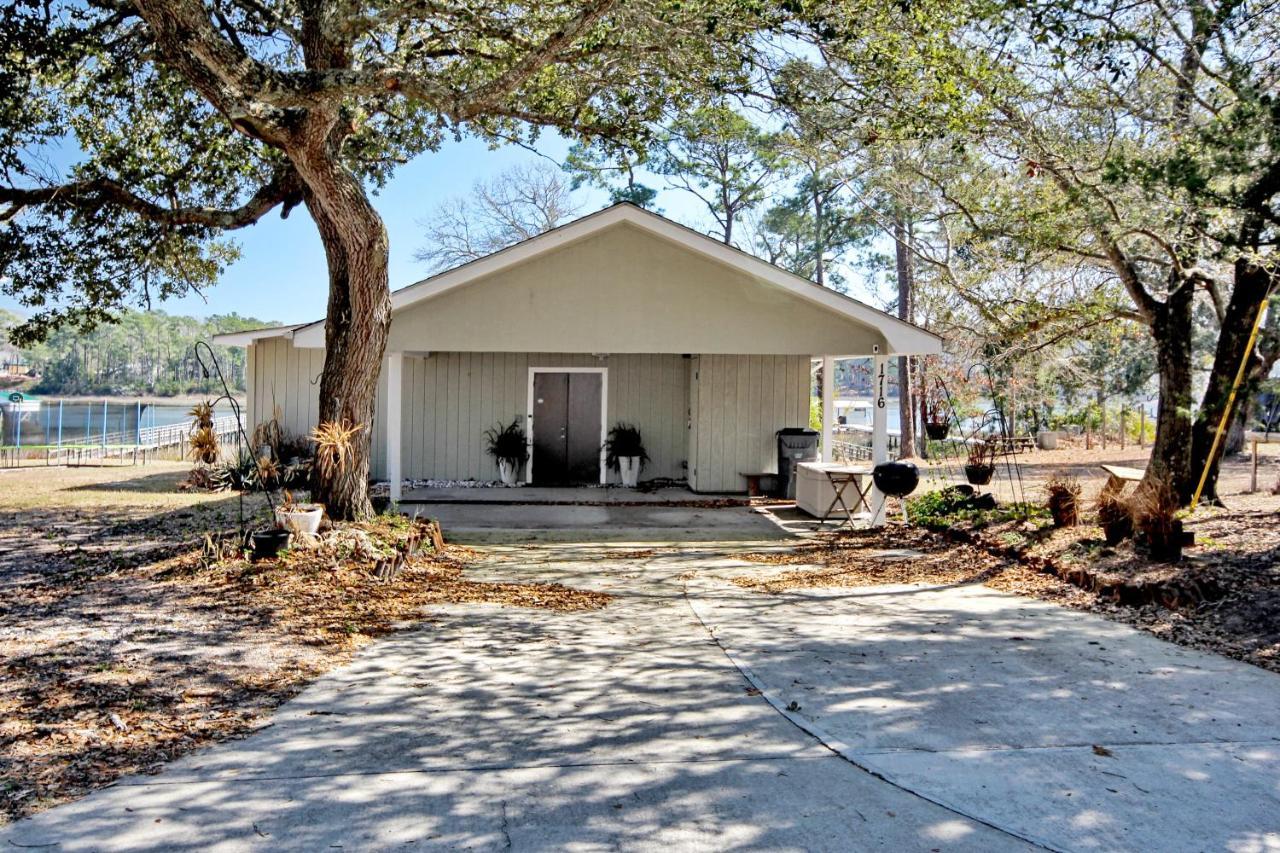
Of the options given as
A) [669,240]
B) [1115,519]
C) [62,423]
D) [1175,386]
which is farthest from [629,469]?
[62,423]

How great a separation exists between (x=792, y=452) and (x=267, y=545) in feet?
26.7

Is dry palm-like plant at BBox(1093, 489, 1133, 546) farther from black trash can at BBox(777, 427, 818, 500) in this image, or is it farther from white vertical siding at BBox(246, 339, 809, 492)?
white vertical siding at BBox(246, 339, 809, 492)

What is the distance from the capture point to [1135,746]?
391cm

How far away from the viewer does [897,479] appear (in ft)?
33.4

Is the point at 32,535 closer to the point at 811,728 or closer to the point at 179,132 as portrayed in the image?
the point at 179,132

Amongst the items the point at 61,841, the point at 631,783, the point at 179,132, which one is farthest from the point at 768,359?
the point at 61,841

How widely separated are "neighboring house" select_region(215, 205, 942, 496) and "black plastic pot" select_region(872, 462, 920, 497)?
1458 mm

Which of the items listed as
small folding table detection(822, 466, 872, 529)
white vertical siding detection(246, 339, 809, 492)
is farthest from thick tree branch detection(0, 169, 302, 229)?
small folding table detection(822, 466, 872, 529)

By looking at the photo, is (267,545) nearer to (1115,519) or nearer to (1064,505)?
(1115,519)

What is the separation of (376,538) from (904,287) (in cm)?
2187

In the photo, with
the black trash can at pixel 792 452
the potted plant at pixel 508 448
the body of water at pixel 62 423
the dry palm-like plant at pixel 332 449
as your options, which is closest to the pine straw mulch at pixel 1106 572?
the black trash can at pixel 792 452

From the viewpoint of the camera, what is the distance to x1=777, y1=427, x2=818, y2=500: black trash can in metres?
13.4

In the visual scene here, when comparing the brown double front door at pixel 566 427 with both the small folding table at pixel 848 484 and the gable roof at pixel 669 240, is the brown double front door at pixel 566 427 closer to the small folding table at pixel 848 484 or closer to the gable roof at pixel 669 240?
the gable roof at pixel 669 240

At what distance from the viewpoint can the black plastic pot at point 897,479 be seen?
1015cm
